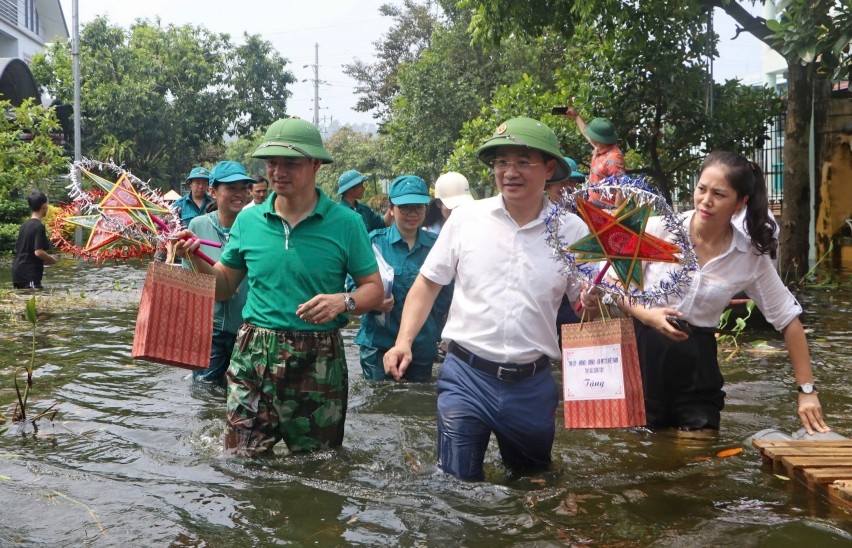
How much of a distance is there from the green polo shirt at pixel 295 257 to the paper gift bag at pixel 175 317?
0.79 ft

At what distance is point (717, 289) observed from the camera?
17.0 feet

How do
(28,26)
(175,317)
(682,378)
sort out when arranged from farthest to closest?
(28,26) < (682,378) < (175,317)

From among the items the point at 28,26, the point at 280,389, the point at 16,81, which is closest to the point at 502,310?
the point at 280,389

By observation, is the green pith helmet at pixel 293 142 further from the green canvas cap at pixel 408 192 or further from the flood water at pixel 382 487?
the green canvas cap at pixel 408 192

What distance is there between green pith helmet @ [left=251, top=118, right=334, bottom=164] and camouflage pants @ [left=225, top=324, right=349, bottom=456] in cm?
91

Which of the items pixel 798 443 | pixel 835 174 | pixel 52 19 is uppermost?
pixel 52 19

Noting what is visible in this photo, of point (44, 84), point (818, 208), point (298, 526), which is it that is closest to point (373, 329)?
point (298, 526)

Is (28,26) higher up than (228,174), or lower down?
higher up

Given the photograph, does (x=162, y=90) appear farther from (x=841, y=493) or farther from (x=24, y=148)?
(x=841, y=493)

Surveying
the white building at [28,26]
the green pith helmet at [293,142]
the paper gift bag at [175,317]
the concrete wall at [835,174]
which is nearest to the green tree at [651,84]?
the concrete wall at [835,174]

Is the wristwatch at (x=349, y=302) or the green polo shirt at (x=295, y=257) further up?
the green polo shirt at (x=295, y=257)

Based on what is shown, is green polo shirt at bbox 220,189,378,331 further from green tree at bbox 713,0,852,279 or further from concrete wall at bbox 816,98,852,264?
concrete wall at bbox 816,98,852,264

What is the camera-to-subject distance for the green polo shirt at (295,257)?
199 inches

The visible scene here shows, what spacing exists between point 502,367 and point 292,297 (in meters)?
1.18
